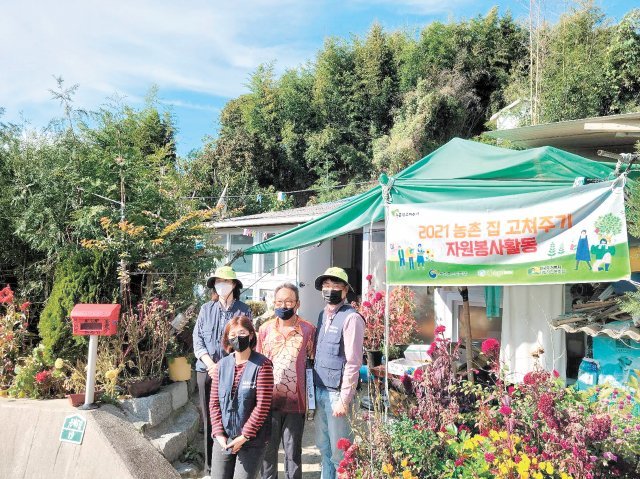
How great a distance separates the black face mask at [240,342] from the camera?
3.00 m

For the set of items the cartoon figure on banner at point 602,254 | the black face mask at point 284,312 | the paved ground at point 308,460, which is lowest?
the paved ground at point 308,460

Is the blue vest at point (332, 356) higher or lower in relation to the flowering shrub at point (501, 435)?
→ higher

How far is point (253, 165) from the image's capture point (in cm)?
2364

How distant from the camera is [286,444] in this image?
3.44m

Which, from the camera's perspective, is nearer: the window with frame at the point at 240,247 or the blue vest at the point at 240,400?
the blue vest at the point at 240,400

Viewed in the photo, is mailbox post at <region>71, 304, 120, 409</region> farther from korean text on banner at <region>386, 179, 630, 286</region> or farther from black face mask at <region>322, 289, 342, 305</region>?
korean text on banner at <region>386, 179, 630, 286</region>

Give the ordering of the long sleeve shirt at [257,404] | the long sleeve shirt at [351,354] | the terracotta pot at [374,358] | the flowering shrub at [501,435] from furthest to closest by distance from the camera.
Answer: the terracotta pot at [374,358], the long sleeve shirt at [351,354], the long sleeve shirt at [257,404], the flowering shrub at [501,435]

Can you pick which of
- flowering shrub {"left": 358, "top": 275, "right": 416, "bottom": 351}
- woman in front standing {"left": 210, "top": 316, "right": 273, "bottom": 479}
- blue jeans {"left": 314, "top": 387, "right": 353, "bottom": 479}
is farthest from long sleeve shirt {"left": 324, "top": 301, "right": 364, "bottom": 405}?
flowering shrub {"left": 358, "top": 275, "right": 416, "bottom": 351}

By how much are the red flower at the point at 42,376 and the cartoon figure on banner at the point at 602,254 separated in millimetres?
4493

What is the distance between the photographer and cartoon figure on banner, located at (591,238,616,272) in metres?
3.55

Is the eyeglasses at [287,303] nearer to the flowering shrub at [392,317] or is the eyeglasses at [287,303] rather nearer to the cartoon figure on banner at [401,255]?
the cartoon figure on banner at [401,255]

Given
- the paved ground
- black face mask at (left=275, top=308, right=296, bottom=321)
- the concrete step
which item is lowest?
the paved ground

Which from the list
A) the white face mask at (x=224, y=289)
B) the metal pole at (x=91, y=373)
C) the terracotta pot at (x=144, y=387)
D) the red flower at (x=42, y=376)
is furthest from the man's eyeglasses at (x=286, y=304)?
the red flower at (x=42, y=376)

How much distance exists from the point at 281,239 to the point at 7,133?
395 cm
